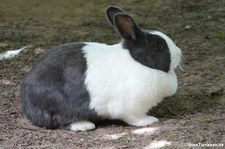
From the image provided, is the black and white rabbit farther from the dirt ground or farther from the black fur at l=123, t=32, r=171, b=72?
the dirt ground

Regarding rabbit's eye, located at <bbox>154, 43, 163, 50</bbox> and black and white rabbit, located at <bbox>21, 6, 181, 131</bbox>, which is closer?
black and white rabbit, located at <bbox>21, 6, 181, 131</bbox>

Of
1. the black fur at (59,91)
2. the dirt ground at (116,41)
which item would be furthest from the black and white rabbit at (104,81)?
the dirt ground at (116,41)

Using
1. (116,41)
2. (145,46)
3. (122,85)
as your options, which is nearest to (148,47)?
(145,46)

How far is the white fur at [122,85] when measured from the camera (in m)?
4.79

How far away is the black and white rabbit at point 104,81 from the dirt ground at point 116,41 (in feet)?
0.45

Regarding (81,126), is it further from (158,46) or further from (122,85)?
(158,46)

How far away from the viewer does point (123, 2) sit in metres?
9.64

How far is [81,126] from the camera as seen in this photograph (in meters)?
4.84

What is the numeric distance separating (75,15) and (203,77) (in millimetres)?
3278

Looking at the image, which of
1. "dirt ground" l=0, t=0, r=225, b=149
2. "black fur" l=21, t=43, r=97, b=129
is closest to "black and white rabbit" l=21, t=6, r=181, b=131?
"black fur" l=21, t=43, r=97, b=129

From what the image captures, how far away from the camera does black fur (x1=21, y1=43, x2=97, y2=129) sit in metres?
4.82

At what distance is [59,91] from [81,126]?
35cm

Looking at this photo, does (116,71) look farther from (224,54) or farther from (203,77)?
(224,54)

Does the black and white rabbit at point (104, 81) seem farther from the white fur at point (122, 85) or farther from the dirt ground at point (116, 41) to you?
the dirt ground at point (116, 41)
